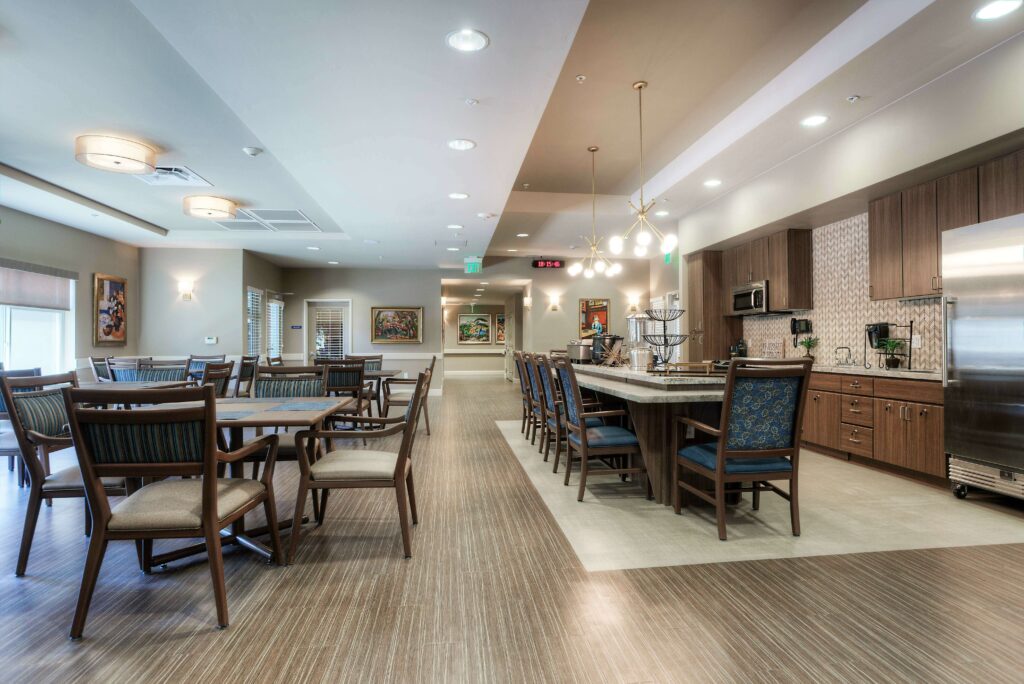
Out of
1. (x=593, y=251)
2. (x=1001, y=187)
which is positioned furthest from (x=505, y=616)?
(x=593, y=251)

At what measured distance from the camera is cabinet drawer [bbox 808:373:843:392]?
4770 millimetres

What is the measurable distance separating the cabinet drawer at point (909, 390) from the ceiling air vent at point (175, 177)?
6.71 meters

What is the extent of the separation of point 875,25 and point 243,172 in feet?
17.5

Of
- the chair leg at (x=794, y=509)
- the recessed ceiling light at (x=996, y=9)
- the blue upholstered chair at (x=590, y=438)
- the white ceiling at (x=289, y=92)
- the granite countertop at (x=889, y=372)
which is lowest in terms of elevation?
the chair leg at (x=794, y=509)

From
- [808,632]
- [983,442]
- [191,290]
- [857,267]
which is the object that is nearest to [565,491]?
[808,632]

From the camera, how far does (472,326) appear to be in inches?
693

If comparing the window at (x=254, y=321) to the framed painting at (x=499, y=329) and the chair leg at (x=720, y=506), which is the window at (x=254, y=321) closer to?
the chair leg at (x=720, y=506)

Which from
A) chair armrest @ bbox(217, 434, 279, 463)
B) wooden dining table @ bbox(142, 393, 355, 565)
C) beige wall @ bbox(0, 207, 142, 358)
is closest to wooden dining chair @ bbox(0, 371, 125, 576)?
wooden dining table @ bbox(142, 393, 355, 565)

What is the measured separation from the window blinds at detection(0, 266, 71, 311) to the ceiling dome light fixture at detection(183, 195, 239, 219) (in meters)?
2.09

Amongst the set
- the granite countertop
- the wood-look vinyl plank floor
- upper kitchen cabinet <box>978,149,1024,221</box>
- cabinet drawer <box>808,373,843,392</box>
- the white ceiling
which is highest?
the white ceiling

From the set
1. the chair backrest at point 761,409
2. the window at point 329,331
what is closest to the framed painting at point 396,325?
the window at point 329,331

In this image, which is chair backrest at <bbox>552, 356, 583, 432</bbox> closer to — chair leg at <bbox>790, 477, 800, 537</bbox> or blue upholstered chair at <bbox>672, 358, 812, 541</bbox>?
blue upholstered chair at <bbox>672, 358, 812, 541</bbox>

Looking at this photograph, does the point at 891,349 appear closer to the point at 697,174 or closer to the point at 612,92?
the point at 697,174

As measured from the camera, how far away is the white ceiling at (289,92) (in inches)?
96.7
